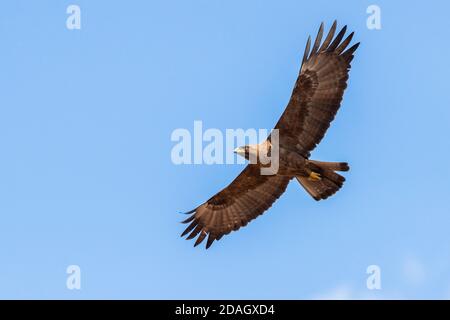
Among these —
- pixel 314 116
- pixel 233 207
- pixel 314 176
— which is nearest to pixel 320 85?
pixel 314 116

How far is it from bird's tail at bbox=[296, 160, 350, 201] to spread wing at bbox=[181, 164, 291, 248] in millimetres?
826

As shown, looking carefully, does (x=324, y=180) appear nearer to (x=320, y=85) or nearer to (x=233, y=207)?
(x=320, y=85)

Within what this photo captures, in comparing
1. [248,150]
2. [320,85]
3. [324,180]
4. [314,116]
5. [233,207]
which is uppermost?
[320,85]

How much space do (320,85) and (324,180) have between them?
187 cm

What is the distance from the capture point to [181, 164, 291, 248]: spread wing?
55.1 feet

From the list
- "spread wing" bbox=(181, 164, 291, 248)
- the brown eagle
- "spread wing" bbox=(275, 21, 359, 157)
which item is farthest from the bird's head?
"spread wing" bbox=(181, 164, 291, 248)

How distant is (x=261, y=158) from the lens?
15883 mm

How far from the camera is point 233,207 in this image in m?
17.1

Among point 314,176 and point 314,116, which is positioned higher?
point 314,116

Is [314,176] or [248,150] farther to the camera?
[314,176]

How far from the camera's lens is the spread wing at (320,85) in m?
15.5
